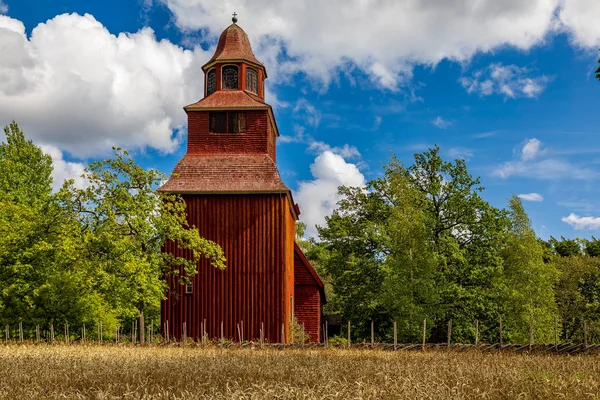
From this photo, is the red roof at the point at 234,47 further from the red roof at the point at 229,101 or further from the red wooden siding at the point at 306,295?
the red wooden siding at the point at 306,295

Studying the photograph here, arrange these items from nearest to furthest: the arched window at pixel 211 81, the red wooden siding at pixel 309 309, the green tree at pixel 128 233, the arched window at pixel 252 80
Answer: the green tree at pixel 128 233 < the arched window at pixel 252 80 < the arched window at pixel 211 81 < the red wooden siding at pixel 309 309

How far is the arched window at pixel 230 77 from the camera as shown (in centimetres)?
3422

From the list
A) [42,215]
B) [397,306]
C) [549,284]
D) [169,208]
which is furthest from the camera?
[549,284]

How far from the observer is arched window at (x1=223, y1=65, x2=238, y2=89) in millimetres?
34219

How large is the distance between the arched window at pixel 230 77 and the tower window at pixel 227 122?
2.36 m

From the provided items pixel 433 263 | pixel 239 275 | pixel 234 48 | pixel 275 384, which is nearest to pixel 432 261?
pixel 433 263

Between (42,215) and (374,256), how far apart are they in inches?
812

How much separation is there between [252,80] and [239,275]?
37.9 feet

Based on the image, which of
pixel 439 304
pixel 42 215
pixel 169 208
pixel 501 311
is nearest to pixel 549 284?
pixel 501 311

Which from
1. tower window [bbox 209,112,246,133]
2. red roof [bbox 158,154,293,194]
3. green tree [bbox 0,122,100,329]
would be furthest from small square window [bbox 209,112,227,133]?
green tree [bbox 0,122,100,329]

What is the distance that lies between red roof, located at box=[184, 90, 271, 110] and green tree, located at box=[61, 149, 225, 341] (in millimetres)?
6342

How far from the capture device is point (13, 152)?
42125mm

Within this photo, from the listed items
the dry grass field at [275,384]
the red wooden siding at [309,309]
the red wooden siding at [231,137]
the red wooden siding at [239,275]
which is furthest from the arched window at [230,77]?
the dry grass field at [275,384]

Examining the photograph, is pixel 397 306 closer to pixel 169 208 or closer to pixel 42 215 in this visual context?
pixel 169 208
